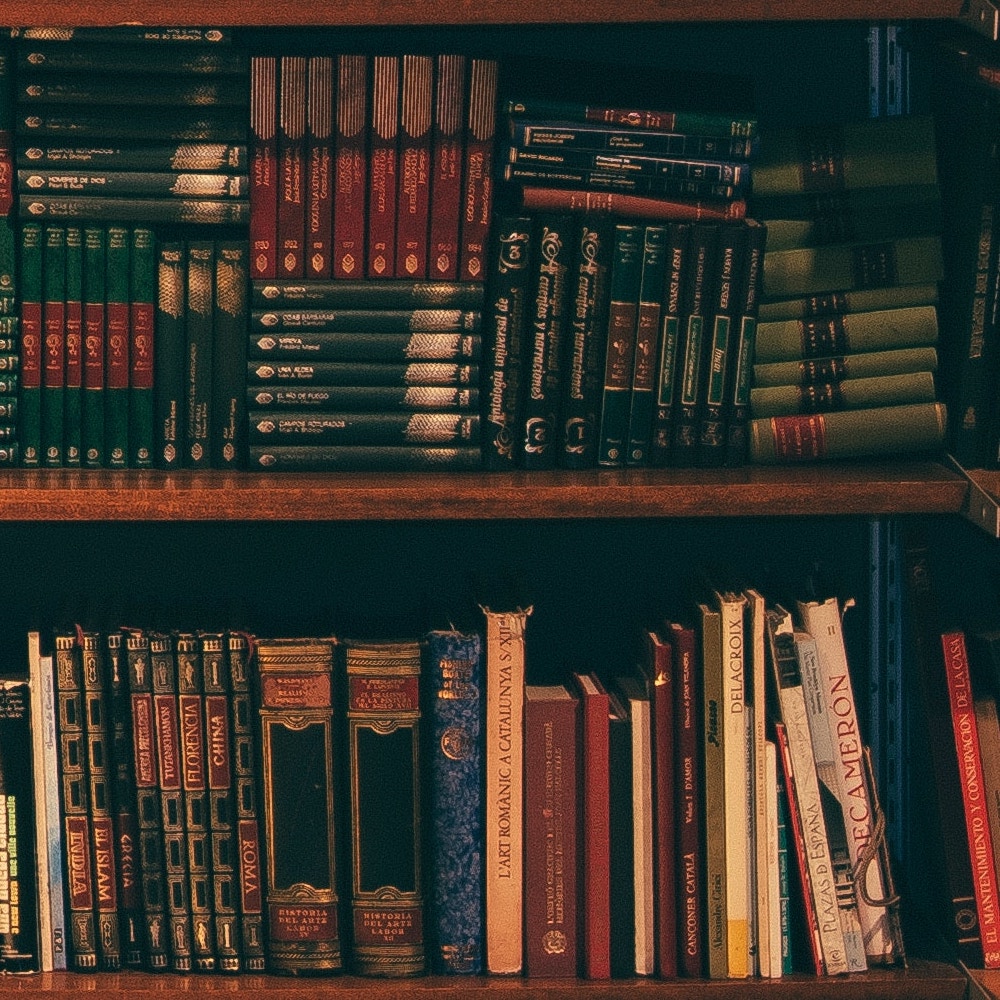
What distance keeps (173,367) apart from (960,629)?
73 cm

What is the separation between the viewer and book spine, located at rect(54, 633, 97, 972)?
132cm

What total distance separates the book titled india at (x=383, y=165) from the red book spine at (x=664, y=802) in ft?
1.32

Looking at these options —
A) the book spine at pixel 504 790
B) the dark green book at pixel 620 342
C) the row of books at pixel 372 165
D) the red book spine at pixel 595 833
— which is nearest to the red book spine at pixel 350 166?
the row of books at pixel 372 165

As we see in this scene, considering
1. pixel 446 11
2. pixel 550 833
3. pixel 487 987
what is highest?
pixel 446 11

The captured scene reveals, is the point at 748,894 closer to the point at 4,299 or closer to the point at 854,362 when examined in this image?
the point at 854,362

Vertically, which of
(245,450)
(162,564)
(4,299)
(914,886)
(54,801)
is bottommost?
(914,886)

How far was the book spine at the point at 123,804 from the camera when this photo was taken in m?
1.32

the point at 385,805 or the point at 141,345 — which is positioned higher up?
the point at 141,345

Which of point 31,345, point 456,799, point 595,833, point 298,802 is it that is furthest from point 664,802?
point 31,345

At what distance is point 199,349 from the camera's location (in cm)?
133

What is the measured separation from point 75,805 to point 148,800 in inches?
2.5

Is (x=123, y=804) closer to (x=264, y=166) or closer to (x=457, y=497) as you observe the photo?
(x=457, y=497)

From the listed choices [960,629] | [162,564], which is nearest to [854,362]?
[960,629]

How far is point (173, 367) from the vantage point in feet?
4.37
